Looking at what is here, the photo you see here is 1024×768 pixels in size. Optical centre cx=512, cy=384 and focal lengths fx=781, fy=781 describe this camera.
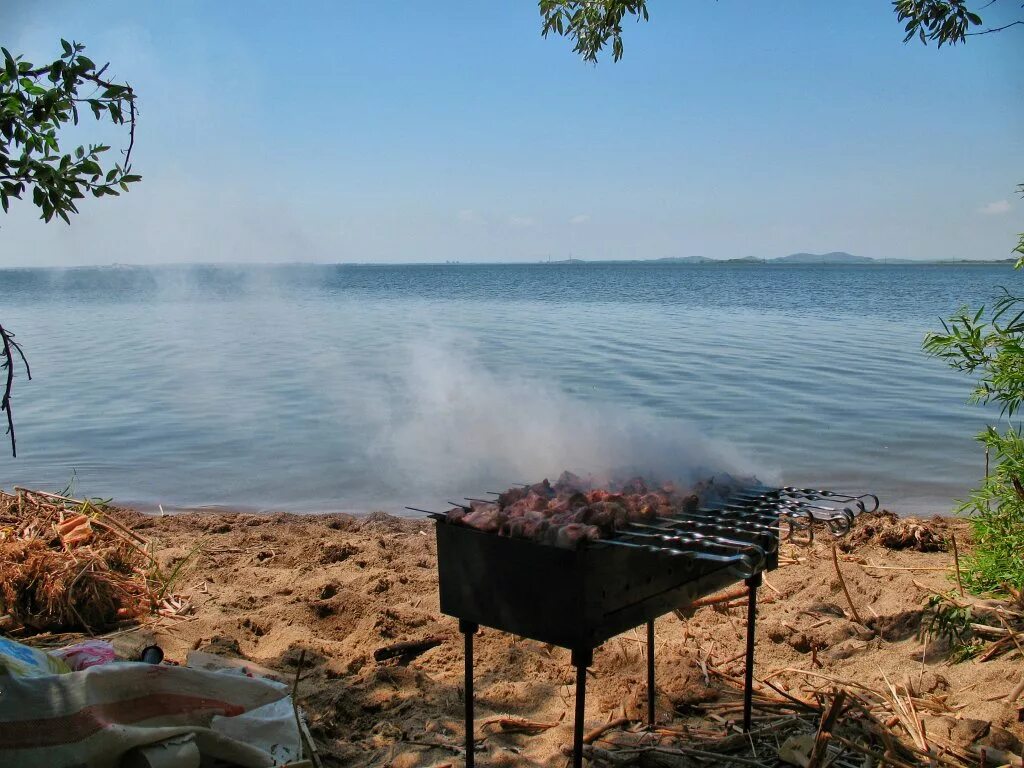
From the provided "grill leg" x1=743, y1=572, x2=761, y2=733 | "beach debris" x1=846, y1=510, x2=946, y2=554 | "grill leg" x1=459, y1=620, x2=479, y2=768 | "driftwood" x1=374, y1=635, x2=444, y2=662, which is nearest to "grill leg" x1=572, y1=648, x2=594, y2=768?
"grill leg" x1=459, y1=620, x2=479, y2=768

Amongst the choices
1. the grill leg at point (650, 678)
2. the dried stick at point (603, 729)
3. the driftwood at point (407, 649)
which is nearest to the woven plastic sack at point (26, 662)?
the driftwood at point (407, 649)

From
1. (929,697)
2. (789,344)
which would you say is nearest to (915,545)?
(929,697)

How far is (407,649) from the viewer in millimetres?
5215

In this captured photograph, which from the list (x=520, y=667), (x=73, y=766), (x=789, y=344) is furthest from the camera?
(x=789, y=344)

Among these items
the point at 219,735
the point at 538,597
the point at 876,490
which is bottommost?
the point at 876,490

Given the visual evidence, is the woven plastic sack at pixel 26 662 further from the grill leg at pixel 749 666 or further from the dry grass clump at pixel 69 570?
the grill leg at pixel 749 666

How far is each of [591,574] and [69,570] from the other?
13.0 ft

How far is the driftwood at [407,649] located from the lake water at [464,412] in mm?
1460

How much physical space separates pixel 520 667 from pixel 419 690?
669mm

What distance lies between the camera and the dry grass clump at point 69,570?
5105mm

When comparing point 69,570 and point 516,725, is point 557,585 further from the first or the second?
point 69,570

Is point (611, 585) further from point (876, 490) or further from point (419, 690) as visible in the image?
point (876, 490)

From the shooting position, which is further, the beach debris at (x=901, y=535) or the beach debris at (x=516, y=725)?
the beach debris at (x=901, y=535)

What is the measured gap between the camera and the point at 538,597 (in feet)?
10.7
